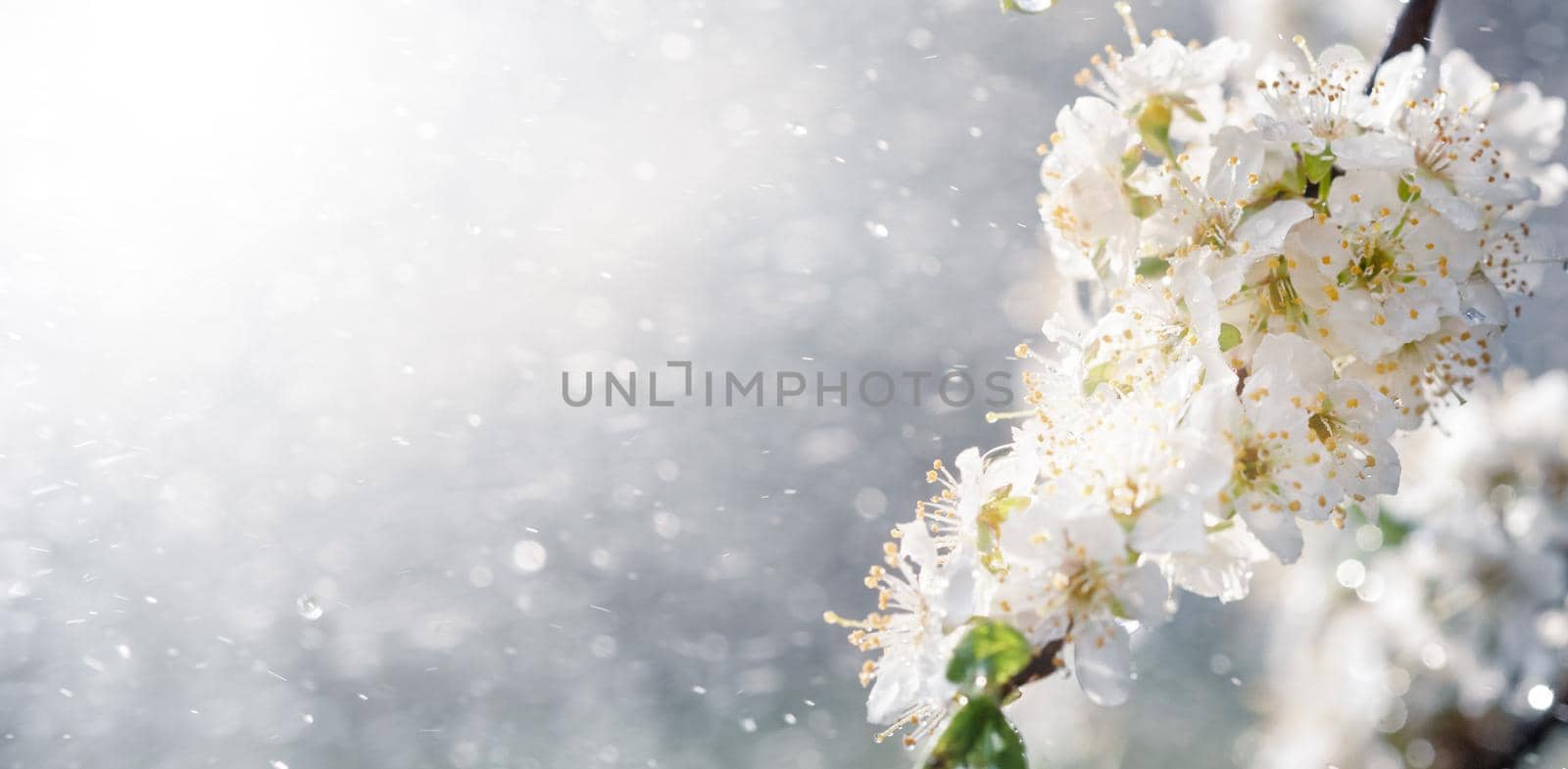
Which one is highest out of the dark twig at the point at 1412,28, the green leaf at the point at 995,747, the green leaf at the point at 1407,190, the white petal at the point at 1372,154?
the dark twig at the point at 1412,28

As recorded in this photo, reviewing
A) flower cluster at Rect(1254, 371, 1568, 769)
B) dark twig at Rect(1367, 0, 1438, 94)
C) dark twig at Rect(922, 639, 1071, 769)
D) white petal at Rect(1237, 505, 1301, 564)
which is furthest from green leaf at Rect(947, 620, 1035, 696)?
flower cluster at Rect(1254, 371, 1568, 769)

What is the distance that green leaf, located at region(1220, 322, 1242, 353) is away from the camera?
0.42 m

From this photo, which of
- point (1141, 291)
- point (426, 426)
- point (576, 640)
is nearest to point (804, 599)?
point (576, 640)

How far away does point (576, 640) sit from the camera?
6.97 metres

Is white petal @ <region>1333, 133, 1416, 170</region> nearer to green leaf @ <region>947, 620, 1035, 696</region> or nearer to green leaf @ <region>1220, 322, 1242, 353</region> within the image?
green leaf @ <region>1220, 322, 1242, 353</region>

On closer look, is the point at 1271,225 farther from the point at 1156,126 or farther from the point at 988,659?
the point at 988,659

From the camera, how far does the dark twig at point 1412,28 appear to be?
487mm

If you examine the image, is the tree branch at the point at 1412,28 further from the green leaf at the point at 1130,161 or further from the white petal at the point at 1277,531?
the white petal at the point at 1277,531

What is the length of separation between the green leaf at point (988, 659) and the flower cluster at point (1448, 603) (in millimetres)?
513

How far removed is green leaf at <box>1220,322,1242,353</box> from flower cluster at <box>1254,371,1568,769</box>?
0.45 m

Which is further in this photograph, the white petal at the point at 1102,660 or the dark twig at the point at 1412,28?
the dark twig at the point at 1412,28

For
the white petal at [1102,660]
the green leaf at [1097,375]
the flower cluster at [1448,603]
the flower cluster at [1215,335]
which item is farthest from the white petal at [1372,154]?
the flower cluster at [1448,603]

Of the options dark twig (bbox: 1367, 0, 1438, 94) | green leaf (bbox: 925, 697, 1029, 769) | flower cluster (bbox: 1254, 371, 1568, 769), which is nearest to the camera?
green leaf (bbox: 925, 697, 1029, 769)

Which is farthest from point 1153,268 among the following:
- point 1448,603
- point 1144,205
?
point 1448,603
